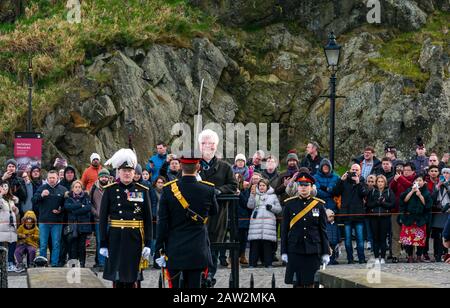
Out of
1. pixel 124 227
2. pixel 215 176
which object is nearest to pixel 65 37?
pixel 215 176

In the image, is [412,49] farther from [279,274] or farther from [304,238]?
[304,238]

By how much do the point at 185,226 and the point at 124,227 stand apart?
1095 millimetres

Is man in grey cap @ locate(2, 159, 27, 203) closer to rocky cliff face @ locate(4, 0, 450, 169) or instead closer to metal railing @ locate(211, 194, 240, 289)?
metal railing @ locate(211, 194, 240, 289)

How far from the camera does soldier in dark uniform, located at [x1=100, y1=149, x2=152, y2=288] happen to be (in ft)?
41.2

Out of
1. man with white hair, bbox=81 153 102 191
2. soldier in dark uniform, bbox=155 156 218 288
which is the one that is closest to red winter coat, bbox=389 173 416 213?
man with white hair, bbox=81 153 102 191

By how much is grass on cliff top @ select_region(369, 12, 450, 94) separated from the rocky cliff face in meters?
0.12

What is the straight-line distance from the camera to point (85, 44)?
3222 cm

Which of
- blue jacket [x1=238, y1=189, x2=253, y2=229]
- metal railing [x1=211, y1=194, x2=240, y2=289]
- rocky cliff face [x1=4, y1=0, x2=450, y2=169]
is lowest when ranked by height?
metal railing [x1=211, y1=194, x2=240, y2=289]

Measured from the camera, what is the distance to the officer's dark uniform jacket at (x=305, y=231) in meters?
13.6

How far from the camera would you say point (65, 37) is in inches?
1308

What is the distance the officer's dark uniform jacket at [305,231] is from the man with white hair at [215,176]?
2.67ft

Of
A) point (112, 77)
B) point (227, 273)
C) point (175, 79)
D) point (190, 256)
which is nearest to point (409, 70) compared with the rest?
point (175, 79)

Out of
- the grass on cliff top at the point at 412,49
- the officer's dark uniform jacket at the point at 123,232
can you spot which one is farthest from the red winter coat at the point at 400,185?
the grass on cliff top at the point at 412,49
